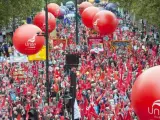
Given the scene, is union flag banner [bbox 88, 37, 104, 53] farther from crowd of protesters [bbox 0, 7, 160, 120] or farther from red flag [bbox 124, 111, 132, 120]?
red flag [bbox 124, 111, 132, 120]

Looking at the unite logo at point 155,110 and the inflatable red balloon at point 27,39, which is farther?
the inflatable red balloon at point 27,39

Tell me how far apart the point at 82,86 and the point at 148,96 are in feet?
39.2

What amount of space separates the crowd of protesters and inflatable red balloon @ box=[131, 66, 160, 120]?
6.80 metres

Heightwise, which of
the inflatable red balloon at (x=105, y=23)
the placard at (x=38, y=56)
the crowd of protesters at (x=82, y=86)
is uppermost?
the inflatable red balloon at (x=105, y=23)

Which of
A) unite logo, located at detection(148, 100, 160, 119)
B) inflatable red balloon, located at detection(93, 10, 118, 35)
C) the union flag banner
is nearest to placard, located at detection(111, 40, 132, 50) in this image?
the union flag banner

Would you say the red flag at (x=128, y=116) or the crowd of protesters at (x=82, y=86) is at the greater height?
the crowd of protesters at (x=82, y=86)

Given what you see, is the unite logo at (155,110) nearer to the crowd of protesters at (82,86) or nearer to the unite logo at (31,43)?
the crowd of protesters at (82,86)

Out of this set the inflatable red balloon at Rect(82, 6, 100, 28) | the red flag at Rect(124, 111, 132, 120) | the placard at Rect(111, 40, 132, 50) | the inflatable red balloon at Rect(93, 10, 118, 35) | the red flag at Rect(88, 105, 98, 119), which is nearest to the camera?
the red flag at Rect(124, 111, 132, 120)

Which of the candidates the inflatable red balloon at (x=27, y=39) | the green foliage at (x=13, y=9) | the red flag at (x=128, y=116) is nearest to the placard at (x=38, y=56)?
the inflatable red balloon at (x=27, y=39)

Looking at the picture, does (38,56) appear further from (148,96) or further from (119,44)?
(148,96)

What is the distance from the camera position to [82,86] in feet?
68.3

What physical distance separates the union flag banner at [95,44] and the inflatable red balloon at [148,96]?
21.7 m

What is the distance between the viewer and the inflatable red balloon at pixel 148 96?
8.82 meters

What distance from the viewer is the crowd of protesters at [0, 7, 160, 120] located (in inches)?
666
